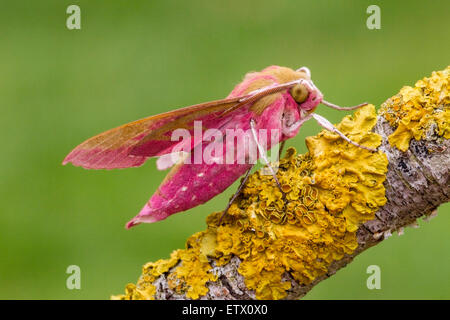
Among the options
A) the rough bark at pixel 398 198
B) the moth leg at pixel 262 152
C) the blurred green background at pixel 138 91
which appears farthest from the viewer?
the blurred green background at pixel 138 91

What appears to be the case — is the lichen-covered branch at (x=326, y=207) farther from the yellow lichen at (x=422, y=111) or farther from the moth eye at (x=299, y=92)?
the moth eye at (x=299, y=92)

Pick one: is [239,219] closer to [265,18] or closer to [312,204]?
[312,204]

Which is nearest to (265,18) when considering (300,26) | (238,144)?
(300,26)

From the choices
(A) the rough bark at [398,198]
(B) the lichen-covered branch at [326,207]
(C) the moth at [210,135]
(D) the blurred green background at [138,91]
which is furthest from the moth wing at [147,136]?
(D) the blurred green background at [138,91]

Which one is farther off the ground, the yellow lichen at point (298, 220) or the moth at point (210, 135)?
the moth at point (210, 135)

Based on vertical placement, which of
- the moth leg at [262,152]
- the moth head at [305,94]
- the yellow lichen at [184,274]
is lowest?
the yellow lichen at [184,274]

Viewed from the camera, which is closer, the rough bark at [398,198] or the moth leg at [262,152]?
the rough bark at [398,198]

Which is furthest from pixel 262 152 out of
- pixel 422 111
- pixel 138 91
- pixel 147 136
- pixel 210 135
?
pixel 138 91
